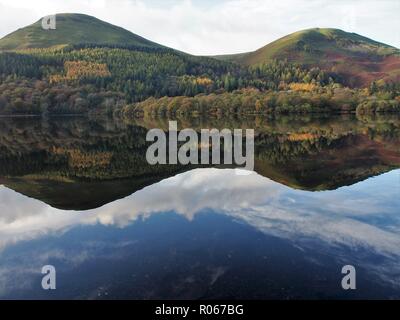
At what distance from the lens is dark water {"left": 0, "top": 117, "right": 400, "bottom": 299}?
11922mm

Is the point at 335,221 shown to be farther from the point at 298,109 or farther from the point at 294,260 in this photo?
the point at 298,109

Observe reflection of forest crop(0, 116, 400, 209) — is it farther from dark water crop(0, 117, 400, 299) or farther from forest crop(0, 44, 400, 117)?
forest crop(0, 44, 400, 117)

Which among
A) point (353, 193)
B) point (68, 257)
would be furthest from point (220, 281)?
point (353, 193)

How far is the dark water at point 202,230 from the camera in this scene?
11.9 meters

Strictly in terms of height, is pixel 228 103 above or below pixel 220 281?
above

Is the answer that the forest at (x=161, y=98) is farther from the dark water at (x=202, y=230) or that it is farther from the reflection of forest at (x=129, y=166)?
the dark water at (x=202, y=230)

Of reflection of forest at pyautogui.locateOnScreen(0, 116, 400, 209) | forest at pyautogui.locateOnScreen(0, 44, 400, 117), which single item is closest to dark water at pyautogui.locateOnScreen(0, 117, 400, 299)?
reflection of forest at pyautogui.locateOnScreen(0, 116, 400, 209)

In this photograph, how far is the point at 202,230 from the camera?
54.8 feet

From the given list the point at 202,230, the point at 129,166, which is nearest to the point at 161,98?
the point at 129,166

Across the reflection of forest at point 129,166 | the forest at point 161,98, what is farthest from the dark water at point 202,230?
the forest at point 161,98

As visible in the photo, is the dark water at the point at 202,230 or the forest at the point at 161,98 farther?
the forest at the point at 161,98

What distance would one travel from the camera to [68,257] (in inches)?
568

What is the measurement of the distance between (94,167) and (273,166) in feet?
44.7

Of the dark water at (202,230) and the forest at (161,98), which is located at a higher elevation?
the forest at (161,98)
